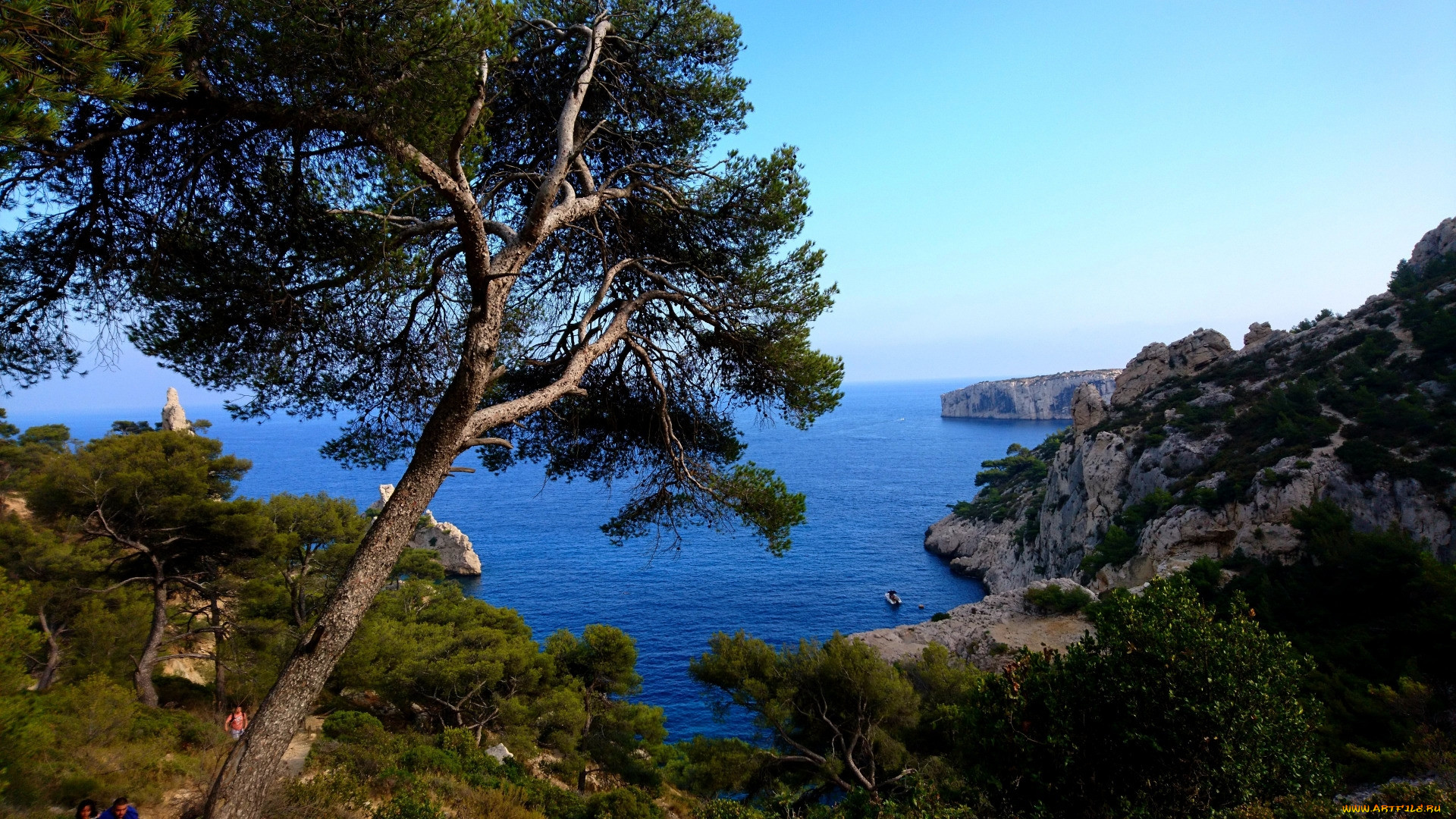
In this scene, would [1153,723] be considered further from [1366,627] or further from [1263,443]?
[1263,443]

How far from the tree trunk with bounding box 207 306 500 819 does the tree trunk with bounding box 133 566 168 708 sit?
1164cm

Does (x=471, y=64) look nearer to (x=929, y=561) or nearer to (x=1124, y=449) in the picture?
(x=1124, y=449)

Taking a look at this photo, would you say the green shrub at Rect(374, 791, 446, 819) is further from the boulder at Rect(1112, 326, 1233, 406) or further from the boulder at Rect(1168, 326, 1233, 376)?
the boulder at Rect(1168, 326, 1233, 376)

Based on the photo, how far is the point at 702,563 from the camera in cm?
4638

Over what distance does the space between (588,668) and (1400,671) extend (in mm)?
18834

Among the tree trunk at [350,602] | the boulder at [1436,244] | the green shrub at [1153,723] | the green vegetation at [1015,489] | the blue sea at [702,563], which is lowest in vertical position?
the blue sea at [702,563]

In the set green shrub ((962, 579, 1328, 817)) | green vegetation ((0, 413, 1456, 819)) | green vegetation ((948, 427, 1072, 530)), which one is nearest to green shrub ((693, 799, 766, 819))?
green vegetation ((0, 413, 1456, 819))

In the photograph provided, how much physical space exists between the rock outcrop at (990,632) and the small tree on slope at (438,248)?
465 inches

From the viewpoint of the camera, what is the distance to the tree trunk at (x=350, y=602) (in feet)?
11.3

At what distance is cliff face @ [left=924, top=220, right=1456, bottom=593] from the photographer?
59.9ft

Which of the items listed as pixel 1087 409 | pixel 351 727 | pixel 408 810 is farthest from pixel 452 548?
pixel 1087 409

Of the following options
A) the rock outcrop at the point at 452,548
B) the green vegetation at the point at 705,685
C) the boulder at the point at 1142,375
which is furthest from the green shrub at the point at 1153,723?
the rock outcrop at the point at 452,548

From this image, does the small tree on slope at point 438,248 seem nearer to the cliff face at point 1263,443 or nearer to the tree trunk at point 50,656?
the tree trunk at point 50,656

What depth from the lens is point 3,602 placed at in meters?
6.56
